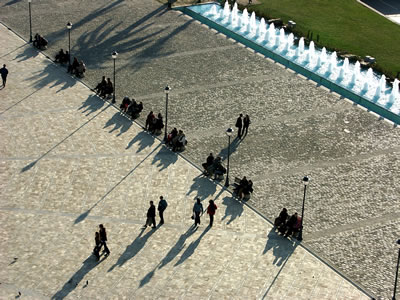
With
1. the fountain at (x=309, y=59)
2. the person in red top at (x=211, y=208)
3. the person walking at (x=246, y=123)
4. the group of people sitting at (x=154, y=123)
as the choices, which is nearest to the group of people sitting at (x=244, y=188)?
the person in red top at (x=211, y=208)

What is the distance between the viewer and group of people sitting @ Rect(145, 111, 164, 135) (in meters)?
35.9

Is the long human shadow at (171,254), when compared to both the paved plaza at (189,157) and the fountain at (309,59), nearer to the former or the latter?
the paved plaza at (189,157)

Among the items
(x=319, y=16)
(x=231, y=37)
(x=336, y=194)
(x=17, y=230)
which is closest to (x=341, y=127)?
(x=336, y=194)

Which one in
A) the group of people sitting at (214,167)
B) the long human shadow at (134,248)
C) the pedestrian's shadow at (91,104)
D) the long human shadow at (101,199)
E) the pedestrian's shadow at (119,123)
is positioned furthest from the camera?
the pedestrian's shadow at (91,104)

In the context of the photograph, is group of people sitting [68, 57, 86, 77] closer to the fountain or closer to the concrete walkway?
the concrete walkway

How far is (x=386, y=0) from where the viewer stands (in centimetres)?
6188

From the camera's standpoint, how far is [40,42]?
4519 centimetres

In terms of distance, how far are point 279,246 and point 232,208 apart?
9.82ft

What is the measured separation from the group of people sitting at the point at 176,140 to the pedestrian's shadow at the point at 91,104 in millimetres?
5006

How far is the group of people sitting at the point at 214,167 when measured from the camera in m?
32.4

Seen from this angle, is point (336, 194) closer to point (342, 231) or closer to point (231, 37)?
point (342, 231)

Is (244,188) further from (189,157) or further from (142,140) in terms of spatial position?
(142,140)

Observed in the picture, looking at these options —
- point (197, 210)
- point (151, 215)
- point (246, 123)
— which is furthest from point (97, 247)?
point (246, 123)

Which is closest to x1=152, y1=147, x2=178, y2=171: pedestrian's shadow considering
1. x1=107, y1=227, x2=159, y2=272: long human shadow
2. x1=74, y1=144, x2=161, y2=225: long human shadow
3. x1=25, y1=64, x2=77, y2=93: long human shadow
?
x1=74, y1=144, x2=161, y2=225: long human shadow
